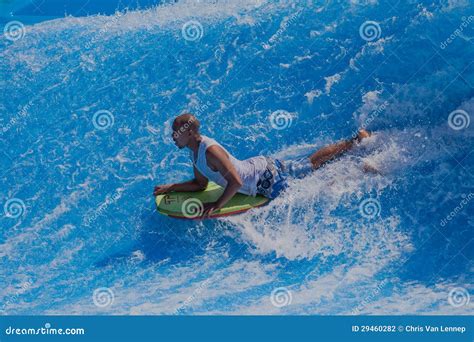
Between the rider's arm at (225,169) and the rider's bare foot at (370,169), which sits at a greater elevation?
the rider's arm at (225,169)

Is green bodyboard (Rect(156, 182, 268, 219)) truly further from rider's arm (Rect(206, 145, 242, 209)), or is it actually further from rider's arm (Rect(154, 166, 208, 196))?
rider's arm (Rect(206, 145, 242, 209))

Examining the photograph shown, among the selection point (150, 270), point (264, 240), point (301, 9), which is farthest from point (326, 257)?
point (301, 9)

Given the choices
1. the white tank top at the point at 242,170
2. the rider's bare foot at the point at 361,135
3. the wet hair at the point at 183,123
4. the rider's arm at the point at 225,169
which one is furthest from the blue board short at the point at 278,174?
the wet hair at the point at 183,123

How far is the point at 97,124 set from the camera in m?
8.90

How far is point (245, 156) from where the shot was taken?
8.36 m

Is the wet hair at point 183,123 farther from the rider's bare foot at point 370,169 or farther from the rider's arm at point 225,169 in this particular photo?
the rider's bare foot at point 370,169

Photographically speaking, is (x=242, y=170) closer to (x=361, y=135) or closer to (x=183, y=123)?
(x=183, y=123)

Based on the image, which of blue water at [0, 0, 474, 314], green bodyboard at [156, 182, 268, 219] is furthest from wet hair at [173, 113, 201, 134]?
blue water at [0, 0, 474, 314]

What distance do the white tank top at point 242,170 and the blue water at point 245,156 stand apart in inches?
14.3

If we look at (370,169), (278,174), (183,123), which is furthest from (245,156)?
(183,123)

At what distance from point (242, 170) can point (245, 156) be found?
1422 millimetres

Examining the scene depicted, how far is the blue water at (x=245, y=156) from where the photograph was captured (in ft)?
22.0

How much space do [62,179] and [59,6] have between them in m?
5.63

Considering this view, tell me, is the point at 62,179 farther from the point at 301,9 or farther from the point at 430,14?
the point at 430,14
